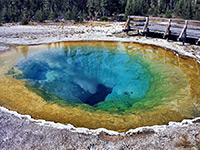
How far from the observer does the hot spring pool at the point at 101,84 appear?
236 inches

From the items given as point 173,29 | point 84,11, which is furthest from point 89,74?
point 84,11

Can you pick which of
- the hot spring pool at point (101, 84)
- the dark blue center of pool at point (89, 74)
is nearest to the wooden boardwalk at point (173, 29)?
the hot spring pool at point (101, 84)

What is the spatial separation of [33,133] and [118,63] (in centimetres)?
790

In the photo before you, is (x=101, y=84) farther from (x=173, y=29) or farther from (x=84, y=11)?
(x=84, y=11)

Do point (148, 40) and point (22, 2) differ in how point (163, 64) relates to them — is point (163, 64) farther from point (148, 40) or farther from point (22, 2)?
point (22, 2)

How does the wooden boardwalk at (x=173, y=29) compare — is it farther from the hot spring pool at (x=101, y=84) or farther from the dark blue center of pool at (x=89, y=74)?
the dark blue center of pool at (x=89, y=74)

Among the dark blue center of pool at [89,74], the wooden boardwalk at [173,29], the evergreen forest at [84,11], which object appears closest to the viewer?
the dark blue center of pool at [89,74]

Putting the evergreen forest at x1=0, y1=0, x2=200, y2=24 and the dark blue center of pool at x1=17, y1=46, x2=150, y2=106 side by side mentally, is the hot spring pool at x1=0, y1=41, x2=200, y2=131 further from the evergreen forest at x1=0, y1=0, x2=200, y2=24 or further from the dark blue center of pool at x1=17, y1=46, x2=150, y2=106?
the evergreen forest at x1=0, y1=0, x2=200, y2=24

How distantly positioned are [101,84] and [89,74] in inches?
49.5

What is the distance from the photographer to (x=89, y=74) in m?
10.7

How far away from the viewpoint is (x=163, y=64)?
10406 millimetres

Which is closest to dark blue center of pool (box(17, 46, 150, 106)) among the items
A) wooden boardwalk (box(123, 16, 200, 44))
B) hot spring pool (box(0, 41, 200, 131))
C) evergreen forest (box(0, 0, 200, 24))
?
hot spring pool (box(0, 41, 200, 131))

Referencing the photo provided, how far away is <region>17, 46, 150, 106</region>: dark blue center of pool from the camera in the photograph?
27.9 ft

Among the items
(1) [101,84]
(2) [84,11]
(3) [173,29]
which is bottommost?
(1) [101,84]
